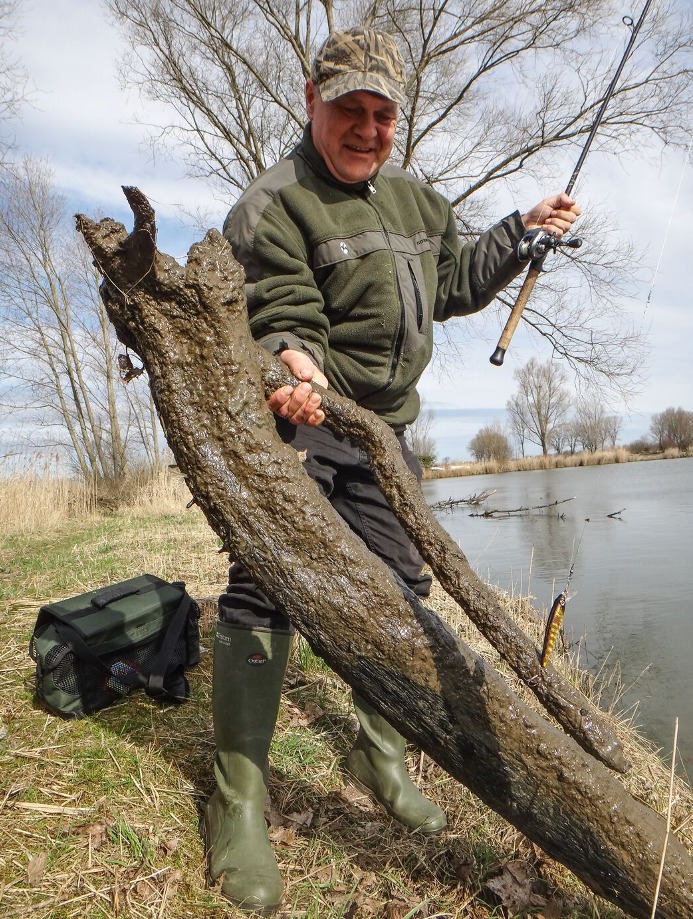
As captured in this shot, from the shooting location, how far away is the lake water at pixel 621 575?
452 centimetres

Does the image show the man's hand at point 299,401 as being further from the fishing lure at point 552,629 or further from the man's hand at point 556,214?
the man's hand at point 556,214

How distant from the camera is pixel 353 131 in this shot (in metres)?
2.15

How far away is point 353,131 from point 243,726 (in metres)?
2.12

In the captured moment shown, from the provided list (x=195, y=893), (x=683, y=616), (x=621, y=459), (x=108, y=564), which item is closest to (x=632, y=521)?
(x=683, y=616)

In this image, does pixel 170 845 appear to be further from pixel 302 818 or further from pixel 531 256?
pixel 531 256

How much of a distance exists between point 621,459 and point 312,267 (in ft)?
104

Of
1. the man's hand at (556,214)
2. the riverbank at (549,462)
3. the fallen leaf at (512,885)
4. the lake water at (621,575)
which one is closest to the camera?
the fallen leaf at (512,885)

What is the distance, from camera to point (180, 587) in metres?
3.13

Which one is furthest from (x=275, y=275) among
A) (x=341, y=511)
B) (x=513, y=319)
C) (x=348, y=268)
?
(x=513, y=319)

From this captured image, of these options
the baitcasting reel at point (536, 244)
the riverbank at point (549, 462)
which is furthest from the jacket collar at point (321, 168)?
the riverbank at point (549, 462)

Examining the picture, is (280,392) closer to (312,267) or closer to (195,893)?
(312,267)

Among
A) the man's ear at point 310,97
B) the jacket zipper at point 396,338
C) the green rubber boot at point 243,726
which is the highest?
the man's ear at point 310,97

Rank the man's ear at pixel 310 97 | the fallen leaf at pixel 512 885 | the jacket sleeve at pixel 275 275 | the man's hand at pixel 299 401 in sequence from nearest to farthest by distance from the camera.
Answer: the man's hand at pixel 299 401
the fallen leaf at pixel 512 885
the jacket sleeve at pixel 275 275
the man's ear at pixel 310 97

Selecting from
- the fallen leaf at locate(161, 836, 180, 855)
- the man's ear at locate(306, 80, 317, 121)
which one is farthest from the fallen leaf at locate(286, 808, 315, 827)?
the man's ear at locate(306, 80, 317, 121)
